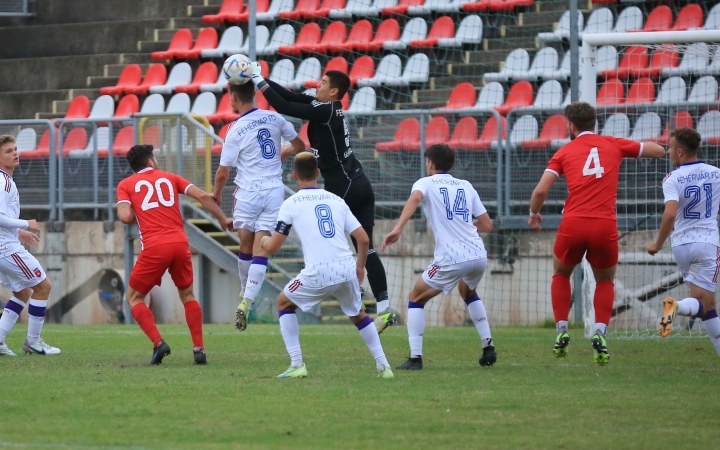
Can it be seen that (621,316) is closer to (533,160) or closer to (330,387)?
(533,160)

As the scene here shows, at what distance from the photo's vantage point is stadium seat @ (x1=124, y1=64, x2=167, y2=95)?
74.2 feet

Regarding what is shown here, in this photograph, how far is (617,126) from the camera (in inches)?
576

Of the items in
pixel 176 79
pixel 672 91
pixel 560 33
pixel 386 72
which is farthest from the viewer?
pixel 176 79

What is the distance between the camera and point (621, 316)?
14.8 meters

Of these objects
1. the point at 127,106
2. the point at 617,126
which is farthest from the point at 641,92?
the point at 127,106

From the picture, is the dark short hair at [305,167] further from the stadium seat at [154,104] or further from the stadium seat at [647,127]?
the stadium seat at [154,104]

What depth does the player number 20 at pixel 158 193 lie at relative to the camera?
945 cm

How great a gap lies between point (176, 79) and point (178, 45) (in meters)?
1.02

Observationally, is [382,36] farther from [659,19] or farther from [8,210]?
[8,210]

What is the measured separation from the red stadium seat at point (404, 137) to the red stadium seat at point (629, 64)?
275 cm

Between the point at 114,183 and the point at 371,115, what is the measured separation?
415 cm

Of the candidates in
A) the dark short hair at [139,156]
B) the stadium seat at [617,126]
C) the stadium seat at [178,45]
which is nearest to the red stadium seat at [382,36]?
the stadium seat at [178,45]

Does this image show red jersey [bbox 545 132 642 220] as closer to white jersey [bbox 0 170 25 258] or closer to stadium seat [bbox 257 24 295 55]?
white jersey [bbox 0 170 25 258]

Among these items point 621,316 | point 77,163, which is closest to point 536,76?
point 621,316
